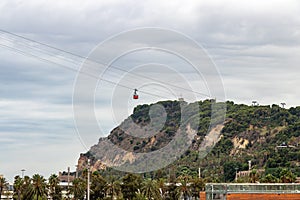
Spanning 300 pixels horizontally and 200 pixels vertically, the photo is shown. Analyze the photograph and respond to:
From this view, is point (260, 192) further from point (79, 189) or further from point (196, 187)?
point (79, 189)

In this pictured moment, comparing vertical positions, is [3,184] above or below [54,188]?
above

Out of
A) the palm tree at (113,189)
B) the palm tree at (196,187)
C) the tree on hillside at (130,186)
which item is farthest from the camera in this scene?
the palm tree at (196,187)

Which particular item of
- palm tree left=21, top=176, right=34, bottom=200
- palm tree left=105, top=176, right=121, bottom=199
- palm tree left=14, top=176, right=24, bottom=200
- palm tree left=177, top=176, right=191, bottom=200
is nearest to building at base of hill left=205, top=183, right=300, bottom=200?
palm tree left=105, top=176, right=121, bottom=199

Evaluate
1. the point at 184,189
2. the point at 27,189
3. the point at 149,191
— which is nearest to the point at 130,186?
the point at 149,191

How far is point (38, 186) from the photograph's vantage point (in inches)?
5512

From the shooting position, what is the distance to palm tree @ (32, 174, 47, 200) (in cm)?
14000

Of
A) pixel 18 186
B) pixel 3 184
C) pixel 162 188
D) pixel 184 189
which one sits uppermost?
pixel 3 184

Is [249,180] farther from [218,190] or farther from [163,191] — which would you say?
[218,190]

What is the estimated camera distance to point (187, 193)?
15000 cm

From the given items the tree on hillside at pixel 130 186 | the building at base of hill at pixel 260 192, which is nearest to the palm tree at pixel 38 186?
the tree on hillside at pixel 130 186

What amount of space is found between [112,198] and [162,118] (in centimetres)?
2037

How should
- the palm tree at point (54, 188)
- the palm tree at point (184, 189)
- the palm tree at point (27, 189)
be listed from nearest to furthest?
the palm tree at point (27, 189), the palm tree at point (54, 188), the palm tree at point (184, 189)

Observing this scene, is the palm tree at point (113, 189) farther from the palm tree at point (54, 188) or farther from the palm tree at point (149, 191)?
the palm tree at point (54, 188)

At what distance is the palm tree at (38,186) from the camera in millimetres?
140000
